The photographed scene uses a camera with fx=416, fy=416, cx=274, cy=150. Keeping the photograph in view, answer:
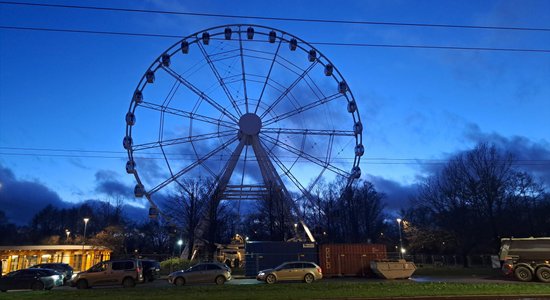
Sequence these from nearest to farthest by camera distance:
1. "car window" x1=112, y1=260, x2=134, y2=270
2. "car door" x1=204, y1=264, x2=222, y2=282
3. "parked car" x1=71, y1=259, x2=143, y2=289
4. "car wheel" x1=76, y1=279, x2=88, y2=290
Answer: "car wheel" x1=76, y1=279, x2=88, y2=290 → "parked car" x1=71, y1=259, x2=143, y2=289 → "car window" x1=112, y1=260, x2=134, y2=270 → "car door" x1=204, y1=264, x2=222, y2=282

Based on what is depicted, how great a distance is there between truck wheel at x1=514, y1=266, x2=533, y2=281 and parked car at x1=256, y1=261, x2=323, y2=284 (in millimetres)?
12553

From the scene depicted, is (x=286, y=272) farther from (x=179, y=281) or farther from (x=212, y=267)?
(x=179, y=281)

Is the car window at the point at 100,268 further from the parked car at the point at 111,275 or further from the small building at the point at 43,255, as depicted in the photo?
the small building at the point at 43,255

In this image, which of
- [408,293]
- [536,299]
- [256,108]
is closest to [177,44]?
[256,108]

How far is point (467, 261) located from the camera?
49.2 metres

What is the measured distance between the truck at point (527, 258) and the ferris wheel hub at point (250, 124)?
21801 mm

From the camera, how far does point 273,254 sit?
33969mm

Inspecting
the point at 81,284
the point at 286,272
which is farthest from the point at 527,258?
the point at 81,284

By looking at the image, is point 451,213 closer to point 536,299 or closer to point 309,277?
point 309,277

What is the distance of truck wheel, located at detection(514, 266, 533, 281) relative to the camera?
85.2 ft

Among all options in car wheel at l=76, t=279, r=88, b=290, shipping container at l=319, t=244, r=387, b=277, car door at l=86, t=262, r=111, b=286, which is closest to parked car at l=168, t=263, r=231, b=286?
car door at l=86, t=262, r=111, b=286

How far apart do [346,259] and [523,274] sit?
1225 centimetres

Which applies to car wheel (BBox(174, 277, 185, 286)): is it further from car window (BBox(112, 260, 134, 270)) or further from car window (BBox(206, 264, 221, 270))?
car window (BBox(112, 260, 134, 270))

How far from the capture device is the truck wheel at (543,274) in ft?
82.8
